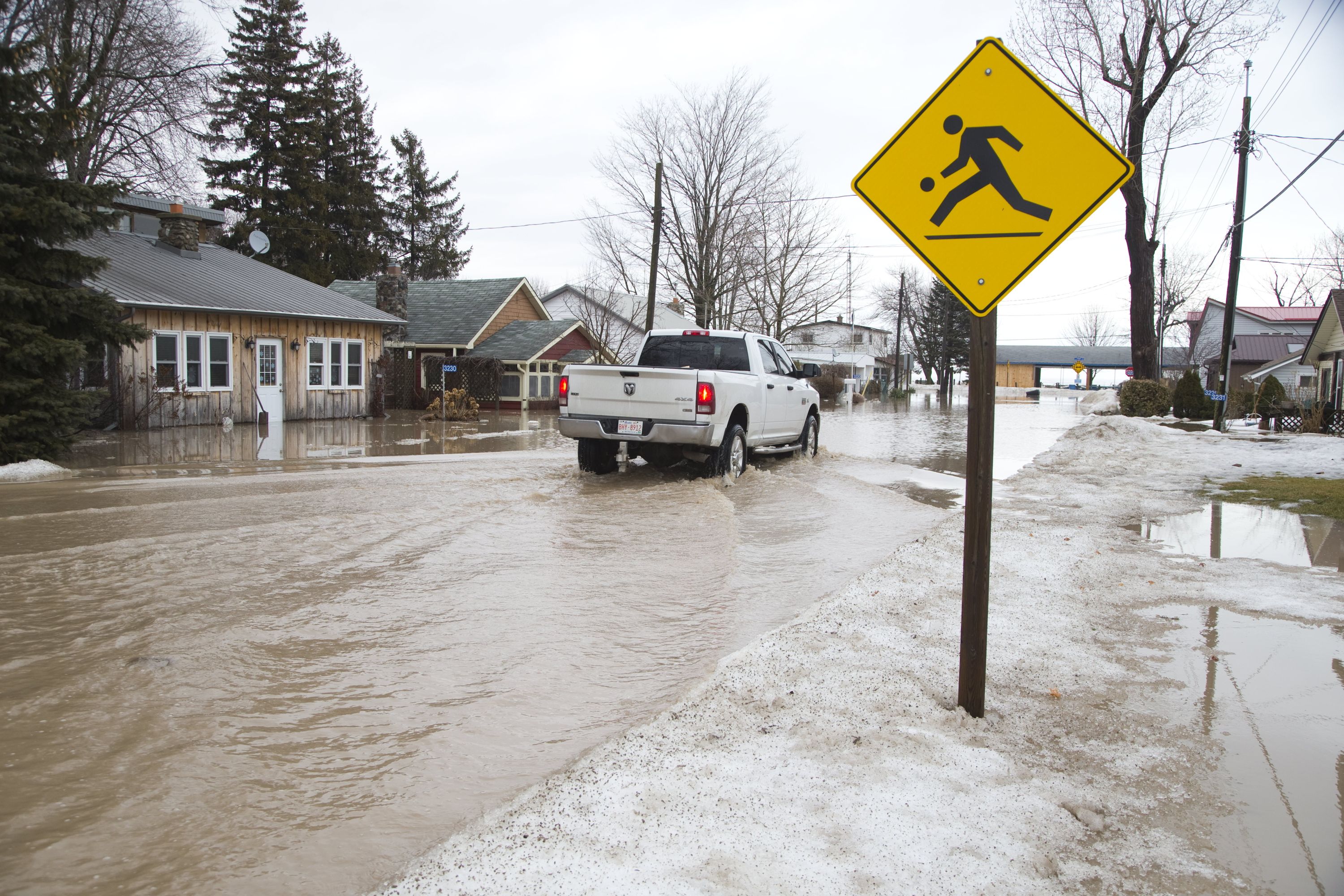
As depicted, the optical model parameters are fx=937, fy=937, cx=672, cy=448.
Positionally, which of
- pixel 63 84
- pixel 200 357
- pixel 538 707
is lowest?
pixel 538 707

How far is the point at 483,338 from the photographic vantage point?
3697cm

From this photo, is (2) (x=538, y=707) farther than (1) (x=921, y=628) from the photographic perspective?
No

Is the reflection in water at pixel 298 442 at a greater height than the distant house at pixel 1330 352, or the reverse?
the distant house at pixel 1330 352

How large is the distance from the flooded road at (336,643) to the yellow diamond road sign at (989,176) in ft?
8.43

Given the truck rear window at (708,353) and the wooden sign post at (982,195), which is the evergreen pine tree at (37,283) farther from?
the wooden sign post at (982,195)

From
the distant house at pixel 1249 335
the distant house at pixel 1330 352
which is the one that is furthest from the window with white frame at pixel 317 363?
the distant house at pixel 1249 335

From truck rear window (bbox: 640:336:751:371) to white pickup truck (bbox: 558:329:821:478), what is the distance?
0.03ft

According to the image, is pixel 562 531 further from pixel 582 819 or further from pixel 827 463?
pixel 827 463

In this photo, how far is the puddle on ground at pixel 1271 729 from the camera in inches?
129

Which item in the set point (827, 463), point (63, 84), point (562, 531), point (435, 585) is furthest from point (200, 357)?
point (435, 585)

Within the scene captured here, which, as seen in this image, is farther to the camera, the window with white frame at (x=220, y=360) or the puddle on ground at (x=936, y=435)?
the window with white frame at (x=220, y=360)

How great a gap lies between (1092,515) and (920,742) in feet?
24.2

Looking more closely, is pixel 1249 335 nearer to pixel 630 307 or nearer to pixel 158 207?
pixel 630 307

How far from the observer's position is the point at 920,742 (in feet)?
13.0
